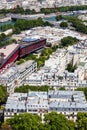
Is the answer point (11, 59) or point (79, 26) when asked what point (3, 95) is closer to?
point (11, 59)

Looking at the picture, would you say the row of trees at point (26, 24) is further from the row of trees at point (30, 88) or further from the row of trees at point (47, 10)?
the row of trees at point (30, 88)

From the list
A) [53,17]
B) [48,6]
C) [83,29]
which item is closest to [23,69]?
[83,29]

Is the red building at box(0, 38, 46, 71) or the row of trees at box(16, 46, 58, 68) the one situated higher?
the red building at box(0, 38, 46, 71)

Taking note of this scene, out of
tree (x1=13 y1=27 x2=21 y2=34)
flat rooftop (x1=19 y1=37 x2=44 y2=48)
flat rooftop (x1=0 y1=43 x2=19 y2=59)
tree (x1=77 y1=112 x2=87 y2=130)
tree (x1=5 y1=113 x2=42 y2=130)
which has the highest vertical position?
flat rooftop (x1=0 y1=43 x2=19 y2=59)

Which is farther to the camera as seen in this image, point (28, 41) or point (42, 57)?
point (28, 41)

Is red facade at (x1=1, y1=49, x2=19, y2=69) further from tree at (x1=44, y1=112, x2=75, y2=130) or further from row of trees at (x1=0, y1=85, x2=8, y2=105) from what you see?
tree at (x1=44, y1=112, x2=75, y2=130)

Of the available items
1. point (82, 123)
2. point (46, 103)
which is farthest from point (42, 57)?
point (82, 123)

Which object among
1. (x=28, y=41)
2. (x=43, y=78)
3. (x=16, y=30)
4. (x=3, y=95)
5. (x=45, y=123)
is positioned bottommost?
(x=16, y=30)

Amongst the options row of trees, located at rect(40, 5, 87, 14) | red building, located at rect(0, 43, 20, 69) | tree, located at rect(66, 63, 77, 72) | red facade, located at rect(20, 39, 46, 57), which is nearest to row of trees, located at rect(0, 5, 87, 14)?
row of trees, located at rect(40, 5, 87, 14)

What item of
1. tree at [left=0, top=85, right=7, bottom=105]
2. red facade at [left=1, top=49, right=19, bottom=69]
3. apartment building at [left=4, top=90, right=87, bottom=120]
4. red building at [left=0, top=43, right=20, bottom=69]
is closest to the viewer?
apartment building at [left=4, top=90, right=87, bottom=120]

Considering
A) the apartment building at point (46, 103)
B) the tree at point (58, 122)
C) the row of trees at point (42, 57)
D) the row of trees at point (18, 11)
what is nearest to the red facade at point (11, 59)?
the row of trees at point (42, 57)
